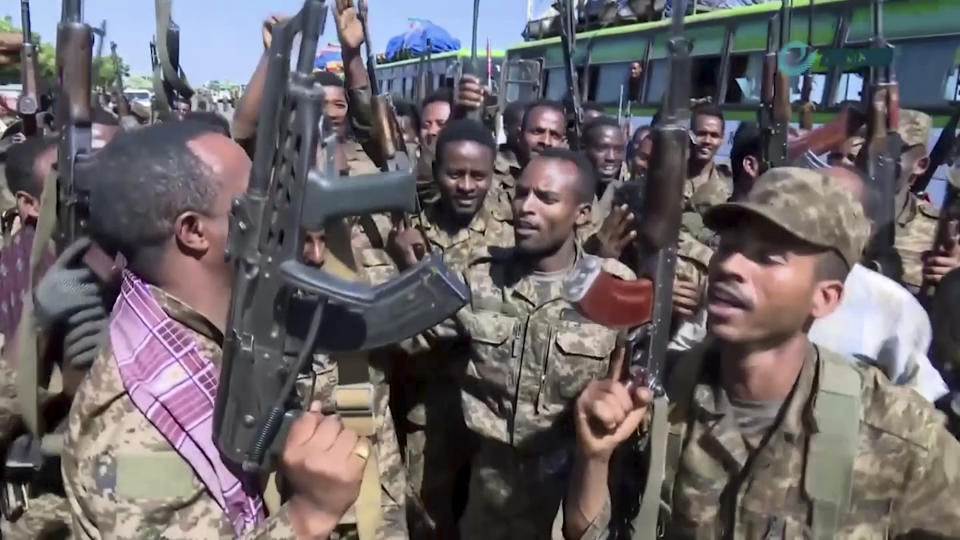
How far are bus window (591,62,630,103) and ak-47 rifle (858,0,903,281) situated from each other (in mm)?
7532

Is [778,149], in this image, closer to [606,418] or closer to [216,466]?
[606,418]

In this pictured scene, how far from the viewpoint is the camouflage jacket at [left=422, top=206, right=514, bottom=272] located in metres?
4.14

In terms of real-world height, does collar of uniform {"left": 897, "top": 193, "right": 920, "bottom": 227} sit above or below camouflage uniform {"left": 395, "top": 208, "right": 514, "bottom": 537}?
above

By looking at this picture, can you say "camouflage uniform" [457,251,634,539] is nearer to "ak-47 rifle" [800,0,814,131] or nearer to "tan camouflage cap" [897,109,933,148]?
"tan camouflage cap" [897,109,933,148]

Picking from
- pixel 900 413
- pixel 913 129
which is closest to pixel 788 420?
pixel 900 413

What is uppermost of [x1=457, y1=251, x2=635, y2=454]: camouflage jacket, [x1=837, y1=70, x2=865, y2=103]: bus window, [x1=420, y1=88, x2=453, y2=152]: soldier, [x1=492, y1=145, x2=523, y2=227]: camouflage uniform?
[x1=837, y1=70, x2=865, y2=103]: bus window

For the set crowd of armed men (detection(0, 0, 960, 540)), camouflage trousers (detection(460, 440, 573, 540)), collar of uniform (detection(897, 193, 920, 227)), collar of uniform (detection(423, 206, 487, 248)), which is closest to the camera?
crowd of armed men (detection(0, 0, 960, 540))

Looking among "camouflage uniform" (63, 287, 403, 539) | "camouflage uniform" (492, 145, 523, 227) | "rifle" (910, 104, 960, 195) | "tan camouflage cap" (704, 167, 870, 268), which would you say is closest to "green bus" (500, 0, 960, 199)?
"rifle" (910, 104, 960, 195)

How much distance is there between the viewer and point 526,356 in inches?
122

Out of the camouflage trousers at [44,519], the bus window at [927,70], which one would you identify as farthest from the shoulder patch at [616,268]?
the bus window at [927,70]

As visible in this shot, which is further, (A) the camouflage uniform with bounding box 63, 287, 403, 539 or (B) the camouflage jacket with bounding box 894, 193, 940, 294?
(B) the camouflage jacket with bounding box 894, 193, 940, 294

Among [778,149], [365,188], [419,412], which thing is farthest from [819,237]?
[778,149]

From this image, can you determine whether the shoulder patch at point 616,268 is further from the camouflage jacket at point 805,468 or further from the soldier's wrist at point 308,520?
the soldier's wrist at point 308,520

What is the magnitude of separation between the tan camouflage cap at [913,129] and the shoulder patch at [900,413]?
309cm
